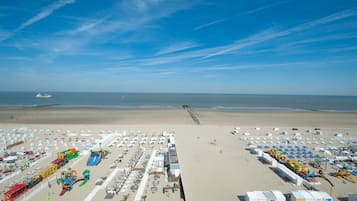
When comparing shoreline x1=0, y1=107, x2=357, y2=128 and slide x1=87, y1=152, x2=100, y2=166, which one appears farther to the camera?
shoreline x1=0, y1=107, x2=357, y2=128

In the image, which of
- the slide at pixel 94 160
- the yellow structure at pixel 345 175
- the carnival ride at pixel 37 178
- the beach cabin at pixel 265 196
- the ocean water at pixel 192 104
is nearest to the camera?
the beach cabin at pixel 265 196

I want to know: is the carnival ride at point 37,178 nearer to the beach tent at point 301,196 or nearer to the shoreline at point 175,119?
the beach tent at point 301,196

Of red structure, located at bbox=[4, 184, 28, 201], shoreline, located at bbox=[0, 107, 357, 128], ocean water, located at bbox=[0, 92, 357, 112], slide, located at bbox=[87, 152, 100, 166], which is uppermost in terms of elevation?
ocean water, located at bbox=[0, 92, 357, 112]

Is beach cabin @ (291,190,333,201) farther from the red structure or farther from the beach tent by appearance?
the red structure

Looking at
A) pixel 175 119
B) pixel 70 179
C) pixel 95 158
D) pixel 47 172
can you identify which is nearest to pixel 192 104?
pixel 175 119

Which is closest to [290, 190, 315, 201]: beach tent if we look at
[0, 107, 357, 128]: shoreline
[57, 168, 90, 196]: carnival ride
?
[57, 168, 90, 196]: carnival ride

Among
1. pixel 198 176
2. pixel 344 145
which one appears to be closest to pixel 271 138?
pixel 344 145

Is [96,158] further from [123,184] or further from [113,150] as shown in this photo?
[123,184]

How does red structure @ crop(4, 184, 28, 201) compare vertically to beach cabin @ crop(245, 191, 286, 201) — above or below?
below

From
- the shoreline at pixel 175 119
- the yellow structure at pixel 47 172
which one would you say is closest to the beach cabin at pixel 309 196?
the yellow structure at pixel 47 172
